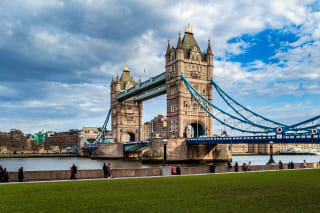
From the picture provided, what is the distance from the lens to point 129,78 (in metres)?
108

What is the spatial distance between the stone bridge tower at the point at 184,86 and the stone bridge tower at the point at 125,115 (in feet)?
102

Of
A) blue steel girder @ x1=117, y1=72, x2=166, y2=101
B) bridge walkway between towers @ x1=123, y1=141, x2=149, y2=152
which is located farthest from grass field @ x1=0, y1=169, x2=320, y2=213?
bridge walkway between towers @ x1=123, y1=141, x2=149, y2=152

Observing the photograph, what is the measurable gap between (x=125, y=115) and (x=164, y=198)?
88869mm

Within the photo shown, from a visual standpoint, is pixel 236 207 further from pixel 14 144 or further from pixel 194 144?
pixel 14 144

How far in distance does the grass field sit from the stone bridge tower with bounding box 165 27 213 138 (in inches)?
2015

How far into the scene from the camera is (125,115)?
10150 cm

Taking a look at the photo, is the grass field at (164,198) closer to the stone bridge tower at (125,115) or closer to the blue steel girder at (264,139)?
the blue steel girder at (264,139)

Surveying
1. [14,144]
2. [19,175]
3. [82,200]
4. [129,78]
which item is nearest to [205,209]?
[82,200]

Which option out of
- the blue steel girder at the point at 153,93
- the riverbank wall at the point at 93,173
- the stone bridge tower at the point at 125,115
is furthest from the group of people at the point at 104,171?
the stone bridge tower at the point at 125,115

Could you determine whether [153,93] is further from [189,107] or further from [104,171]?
[104,171]

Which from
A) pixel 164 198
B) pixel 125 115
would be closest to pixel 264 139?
pixel 164 198

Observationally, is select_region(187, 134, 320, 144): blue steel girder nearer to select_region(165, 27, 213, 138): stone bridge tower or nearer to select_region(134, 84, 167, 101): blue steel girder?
select_region(165, 27, 213, 138): stone bridge tower

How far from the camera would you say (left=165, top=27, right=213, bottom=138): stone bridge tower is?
2712 inches

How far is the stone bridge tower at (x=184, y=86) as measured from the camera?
68875 millimetres
